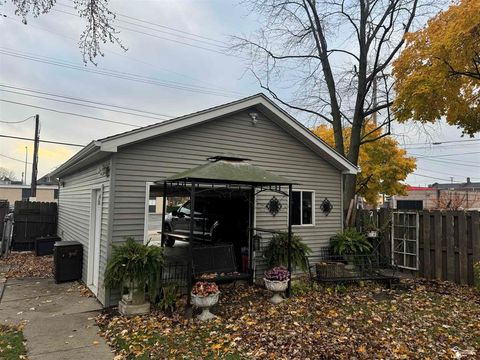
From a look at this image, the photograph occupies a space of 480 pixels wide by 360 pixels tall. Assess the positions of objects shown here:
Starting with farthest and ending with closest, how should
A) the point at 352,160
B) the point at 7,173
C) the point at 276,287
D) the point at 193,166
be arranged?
the point at 7,173 < the point at 352,160 < the point at 193,166 < the point at 276,287

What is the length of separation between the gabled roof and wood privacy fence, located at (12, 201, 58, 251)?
5541mm

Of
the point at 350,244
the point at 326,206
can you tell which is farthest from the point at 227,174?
the point at 350,244

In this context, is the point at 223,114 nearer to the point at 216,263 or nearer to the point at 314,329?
the point at 216,263

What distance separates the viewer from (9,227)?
11.9 meters

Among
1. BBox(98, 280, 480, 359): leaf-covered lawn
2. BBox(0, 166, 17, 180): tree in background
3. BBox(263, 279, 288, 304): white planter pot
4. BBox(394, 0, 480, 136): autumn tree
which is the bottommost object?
BBox(98, 280, 480, 359): leaf-covered lawn

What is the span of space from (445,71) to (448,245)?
407cm

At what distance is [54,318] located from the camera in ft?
18.7

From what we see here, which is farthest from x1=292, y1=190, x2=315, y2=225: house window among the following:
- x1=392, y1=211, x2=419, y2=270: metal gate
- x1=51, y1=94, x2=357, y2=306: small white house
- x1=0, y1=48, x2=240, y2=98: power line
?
x1=0, y1=48, x2=240, y2=98: power line

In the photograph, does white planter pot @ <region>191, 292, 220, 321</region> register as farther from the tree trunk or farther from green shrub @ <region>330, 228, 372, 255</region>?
the tree trunk

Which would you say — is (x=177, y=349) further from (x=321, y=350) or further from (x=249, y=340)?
(x=321, y=350)

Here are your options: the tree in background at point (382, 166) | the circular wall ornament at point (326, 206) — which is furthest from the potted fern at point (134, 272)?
the tree in background at point (382, 166)

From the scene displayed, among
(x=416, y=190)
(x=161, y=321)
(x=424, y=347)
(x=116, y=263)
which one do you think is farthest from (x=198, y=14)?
(x=416, y=190)

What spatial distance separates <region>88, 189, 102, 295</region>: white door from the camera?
7281mm

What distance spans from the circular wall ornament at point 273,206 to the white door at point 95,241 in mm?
3758
